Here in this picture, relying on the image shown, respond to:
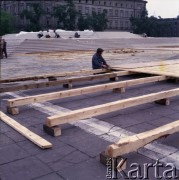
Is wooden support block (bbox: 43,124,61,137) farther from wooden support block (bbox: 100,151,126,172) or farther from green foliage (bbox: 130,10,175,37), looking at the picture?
green foliage (bbox: 130,10,175,37)

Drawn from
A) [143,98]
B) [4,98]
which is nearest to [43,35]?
[4,98]

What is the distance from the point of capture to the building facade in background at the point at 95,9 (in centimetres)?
7956

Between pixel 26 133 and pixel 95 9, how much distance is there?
8942 cm

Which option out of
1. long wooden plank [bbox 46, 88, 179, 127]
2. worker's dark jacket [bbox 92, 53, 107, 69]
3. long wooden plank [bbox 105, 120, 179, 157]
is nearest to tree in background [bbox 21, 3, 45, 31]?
worker's dark jacket [bbox 92, 53, 107, 69]

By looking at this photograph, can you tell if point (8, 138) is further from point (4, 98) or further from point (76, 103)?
point (4, 98)

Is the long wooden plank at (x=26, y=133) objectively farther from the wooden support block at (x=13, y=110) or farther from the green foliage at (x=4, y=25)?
the green foliage at (x=4, y=25)

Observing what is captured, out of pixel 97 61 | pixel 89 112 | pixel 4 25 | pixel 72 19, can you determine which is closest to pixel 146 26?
pixel 72 19

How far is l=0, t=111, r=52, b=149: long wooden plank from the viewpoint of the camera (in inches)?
158

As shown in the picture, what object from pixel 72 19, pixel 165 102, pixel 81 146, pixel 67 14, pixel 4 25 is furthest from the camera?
pixel 67 14

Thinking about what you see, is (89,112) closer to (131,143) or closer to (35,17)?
(131,143)

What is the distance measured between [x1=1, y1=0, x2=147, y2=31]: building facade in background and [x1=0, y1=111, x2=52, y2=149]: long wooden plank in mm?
75644

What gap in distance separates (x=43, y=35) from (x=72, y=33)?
15.5 ft

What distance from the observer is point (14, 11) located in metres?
82.3

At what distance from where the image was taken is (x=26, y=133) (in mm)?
4453
